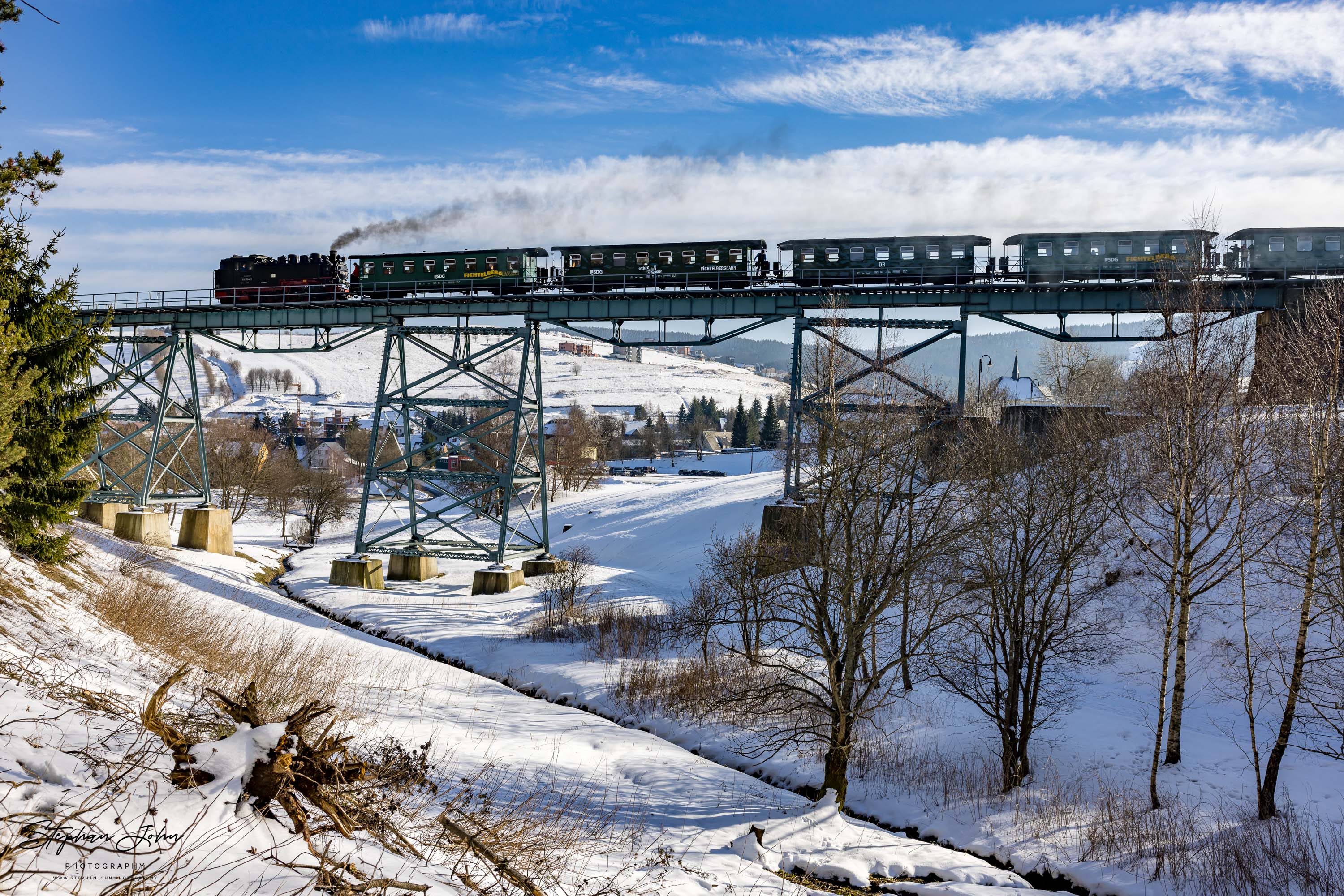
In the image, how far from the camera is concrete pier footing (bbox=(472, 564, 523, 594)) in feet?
80.3

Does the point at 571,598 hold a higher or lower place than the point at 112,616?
lower

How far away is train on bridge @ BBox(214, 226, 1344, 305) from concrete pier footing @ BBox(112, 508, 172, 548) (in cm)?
1085

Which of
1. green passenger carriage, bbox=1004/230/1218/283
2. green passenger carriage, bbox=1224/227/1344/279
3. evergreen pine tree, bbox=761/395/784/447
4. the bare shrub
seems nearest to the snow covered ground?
the bare shrub

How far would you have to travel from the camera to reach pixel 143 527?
93.7 ft

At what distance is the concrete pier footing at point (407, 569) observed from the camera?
1061 inches

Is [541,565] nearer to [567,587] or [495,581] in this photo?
[495,581]

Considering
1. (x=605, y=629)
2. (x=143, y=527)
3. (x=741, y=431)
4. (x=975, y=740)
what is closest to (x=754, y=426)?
(x=741, y=431)

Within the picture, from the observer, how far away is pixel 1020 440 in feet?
61.7

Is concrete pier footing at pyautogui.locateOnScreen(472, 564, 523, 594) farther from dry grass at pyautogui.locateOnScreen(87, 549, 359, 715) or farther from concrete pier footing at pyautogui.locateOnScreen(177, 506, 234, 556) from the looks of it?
concrete pier footing at pyautogui.locateOnScreen(177, 506, 234, 556)

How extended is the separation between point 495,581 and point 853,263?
14176 millimetres

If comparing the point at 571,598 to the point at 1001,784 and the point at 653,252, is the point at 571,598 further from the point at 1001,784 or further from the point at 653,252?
the point at 1001,784

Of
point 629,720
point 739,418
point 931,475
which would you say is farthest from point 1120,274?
point 739,418

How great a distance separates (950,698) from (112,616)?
15.1 m

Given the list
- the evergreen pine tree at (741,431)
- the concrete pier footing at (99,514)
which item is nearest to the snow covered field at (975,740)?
the concrete pier footing at (99,514)
